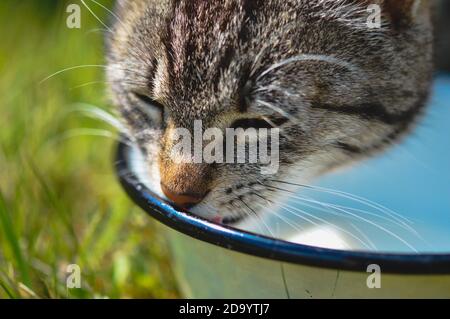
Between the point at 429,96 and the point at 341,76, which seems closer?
the point at 341,76

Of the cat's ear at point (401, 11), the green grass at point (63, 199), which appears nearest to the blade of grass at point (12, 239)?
the green grass at point (63, 199)

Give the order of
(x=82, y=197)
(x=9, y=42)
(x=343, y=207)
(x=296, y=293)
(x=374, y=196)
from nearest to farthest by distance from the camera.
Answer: (x=296, y=293), (x=343, y=207), (x=374, y=196), (x=82, y=197), (x=9, y=42)

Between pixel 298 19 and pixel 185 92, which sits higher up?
pixel 298 19

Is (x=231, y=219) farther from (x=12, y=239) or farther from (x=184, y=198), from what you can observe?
(x=12, y=239)

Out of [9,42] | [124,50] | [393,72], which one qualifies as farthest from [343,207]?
[9,42]

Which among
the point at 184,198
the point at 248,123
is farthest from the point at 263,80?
the point at 184,198

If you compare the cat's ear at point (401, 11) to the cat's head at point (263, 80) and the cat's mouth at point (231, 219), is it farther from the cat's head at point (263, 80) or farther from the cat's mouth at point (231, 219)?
the cat's mouth at point (231, 219)

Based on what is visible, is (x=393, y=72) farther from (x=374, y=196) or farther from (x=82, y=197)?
(x=82, y=197)
